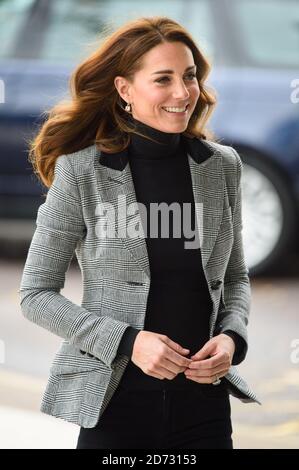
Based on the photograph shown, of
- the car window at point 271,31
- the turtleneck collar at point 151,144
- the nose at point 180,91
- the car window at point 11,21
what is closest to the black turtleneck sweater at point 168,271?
the turtleneck collar at point 151,144

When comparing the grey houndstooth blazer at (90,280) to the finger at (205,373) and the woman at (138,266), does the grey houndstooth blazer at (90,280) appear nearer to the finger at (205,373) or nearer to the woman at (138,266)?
the woman at (138,266)

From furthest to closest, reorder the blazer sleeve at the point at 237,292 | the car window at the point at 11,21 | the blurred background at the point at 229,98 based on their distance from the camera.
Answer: the car window at the point at 11,21 < the blurred background at the point at 229,98 < the blazer sleeve at the point at 237,292

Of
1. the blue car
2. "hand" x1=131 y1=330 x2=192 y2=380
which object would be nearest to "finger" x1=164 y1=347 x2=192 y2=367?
"hand" x1=131 y1=330 x2=192 y2=380

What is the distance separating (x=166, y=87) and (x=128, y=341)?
1.61 ft

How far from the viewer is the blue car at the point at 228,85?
6.08 metres

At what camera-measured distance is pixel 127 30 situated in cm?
224

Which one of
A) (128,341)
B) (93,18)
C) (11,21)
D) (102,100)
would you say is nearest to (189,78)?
(102,100)

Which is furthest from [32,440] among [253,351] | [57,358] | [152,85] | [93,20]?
[93,20]

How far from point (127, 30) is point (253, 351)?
2.90m

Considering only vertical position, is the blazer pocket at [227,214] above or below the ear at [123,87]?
below

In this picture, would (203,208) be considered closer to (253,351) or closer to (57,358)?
(57,358)

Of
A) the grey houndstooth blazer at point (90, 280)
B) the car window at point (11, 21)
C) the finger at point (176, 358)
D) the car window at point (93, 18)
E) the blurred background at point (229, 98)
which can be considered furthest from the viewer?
the car window at point (11, 21)

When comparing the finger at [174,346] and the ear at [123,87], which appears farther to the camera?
the ear at [123,87]

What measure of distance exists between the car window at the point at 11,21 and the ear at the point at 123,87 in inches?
166
